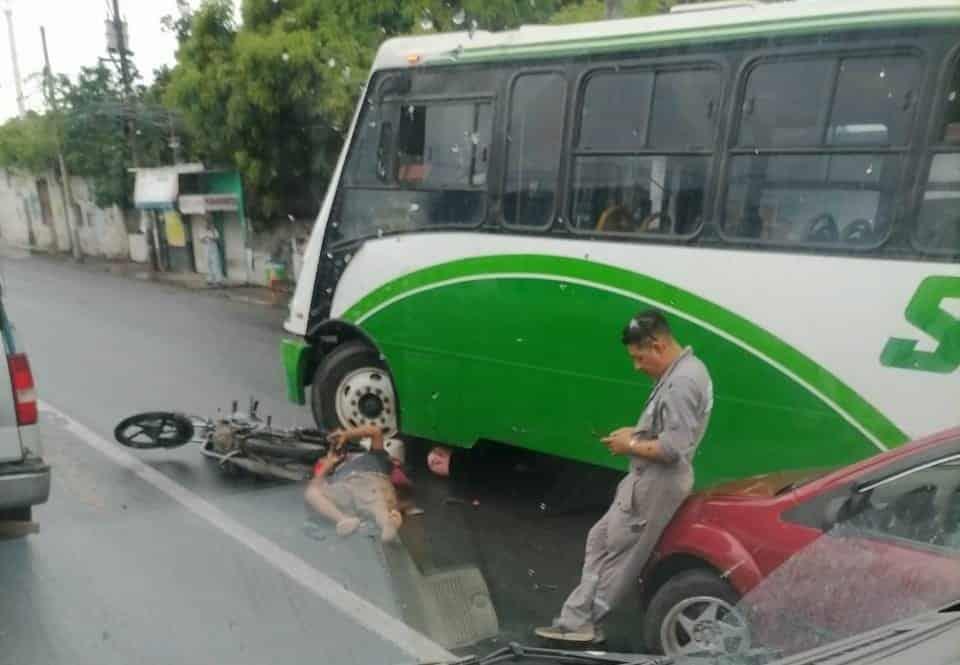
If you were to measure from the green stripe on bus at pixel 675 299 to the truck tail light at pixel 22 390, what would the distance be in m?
2.23

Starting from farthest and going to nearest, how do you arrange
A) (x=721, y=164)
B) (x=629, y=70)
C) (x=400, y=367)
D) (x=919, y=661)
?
(x=400, y=367) → (x=629, y=70) → (x=721, y=164) → (x=919, y=661)

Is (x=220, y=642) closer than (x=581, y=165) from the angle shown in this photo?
Yes

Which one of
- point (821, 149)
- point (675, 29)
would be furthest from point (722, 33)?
point (821, 149)

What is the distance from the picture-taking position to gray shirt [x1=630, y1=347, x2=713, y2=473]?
11.1ft

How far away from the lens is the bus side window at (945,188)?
3.68 meters

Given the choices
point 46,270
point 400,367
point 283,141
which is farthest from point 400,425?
point 46,270

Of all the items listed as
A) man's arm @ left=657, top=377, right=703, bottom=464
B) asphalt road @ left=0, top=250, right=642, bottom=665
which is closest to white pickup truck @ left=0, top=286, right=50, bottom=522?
asphalt road @ left=0, top=250, right=642, bottom=665

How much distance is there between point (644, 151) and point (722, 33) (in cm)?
69

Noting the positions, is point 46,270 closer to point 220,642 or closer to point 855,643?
point 220,642

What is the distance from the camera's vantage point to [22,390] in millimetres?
4555

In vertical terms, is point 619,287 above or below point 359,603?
above

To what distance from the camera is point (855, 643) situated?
1.79m

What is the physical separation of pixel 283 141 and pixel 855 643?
1090cm

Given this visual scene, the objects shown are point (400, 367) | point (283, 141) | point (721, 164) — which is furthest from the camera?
point (283, 141)
